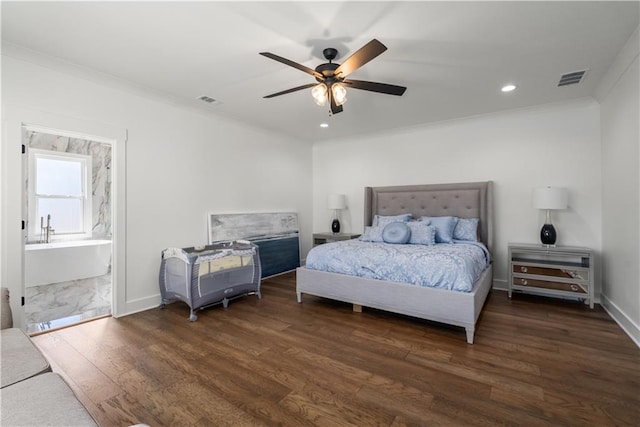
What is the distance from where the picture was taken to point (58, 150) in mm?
4699

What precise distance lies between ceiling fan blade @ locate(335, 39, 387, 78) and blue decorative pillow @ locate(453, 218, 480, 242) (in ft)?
9.47

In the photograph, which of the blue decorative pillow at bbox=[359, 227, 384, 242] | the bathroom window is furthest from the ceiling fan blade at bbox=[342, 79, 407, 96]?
the bathroom window

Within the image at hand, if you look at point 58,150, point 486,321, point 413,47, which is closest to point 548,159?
point 486,321

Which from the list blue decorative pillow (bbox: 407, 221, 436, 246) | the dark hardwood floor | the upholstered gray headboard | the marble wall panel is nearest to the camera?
the dark hardwood floor

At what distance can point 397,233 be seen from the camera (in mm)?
3834

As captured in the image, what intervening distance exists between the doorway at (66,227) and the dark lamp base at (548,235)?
5620mm

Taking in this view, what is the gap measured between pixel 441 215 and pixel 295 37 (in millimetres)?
3449

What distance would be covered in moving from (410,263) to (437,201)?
209 cm

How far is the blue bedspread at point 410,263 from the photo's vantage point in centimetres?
267

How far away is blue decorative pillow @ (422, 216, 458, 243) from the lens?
389cm

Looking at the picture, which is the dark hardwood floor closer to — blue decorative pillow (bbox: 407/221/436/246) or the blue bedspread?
the blue bedspread

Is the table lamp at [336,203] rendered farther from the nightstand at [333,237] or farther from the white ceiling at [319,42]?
the white ceiling at [319,42]

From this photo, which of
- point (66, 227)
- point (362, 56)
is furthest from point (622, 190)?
point (66, 227)

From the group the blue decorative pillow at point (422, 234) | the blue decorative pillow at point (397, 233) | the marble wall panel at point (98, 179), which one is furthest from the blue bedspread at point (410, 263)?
the marble wall panel at point (98, 179)
